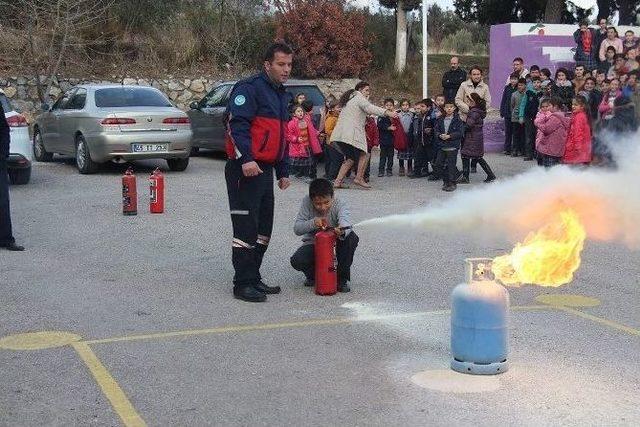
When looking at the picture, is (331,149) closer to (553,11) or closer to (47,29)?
(47,29)

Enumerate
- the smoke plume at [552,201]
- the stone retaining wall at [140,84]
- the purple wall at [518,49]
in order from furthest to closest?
1. the stone retaining wall at [140,84]
2. the purple wall at [518,49]
3. the smoke plume at [552,201]

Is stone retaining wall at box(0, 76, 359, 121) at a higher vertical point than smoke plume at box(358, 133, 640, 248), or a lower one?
higher

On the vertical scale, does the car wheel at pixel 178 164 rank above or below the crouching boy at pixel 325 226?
below

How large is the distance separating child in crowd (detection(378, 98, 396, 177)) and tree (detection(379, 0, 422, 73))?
13268 mm

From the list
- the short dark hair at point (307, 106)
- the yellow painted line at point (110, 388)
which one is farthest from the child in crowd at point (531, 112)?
the yellow painted line at point (110, 388)

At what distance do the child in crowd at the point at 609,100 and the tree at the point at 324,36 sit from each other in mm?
12129

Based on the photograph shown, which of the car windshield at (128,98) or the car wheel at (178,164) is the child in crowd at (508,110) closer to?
the car wheel at (178,164)

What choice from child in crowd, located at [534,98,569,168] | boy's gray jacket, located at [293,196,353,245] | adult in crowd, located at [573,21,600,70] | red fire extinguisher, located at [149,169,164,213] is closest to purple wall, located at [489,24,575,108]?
adult in crowd, located at [573,21,600,70]

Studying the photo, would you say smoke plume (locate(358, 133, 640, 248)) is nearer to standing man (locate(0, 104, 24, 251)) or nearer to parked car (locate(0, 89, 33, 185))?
standing man (locate(0, 104, 24, 251))

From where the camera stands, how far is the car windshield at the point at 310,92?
1858 centimetres

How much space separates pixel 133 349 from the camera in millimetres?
6406

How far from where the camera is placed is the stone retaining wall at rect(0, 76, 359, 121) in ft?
87.9

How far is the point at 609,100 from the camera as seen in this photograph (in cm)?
1678

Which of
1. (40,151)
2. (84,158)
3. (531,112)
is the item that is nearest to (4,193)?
(84,158)
